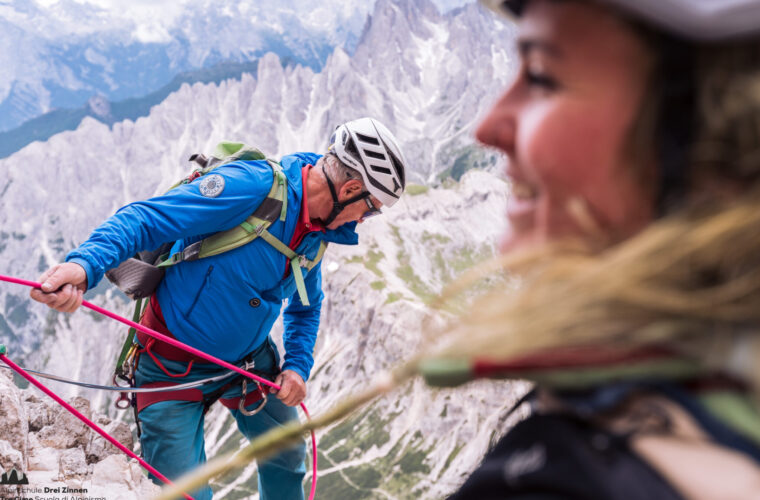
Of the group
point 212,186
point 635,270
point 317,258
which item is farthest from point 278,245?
point 635,270

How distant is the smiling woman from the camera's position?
1236 mm

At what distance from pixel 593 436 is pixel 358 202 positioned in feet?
22.2

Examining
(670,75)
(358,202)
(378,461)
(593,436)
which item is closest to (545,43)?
(670,75)

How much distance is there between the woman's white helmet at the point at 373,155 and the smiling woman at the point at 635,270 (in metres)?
6.54

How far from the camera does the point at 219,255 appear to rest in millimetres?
7035

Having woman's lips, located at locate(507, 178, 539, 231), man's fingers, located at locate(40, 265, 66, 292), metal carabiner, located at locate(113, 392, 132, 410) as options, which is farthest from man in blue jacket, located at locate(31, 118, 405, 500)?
woman's lips, located at locate(507, 178, 539, 231)

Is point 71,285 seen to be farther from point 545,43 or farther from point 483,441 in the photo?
point 483,441

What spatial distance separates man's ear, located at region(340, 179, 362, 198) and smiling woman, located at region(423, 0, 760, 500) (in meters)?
6.29

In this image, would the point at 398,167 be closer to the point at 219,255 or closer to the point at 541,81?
the point at 219,255

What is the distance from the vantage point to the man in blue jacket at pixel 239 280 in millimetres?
6438

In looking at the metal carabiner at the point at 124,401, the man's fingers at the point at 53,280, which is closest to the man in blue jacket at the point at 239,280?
the man's fingers at the point at 53,280

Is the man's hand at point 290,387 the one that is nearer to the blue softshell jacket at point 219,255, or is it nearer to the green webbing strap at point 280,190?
the blue softshell jacket at point 219,255

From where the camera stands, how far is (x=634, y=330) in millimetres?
1321

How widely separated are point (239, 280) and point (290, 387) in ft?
6.73
